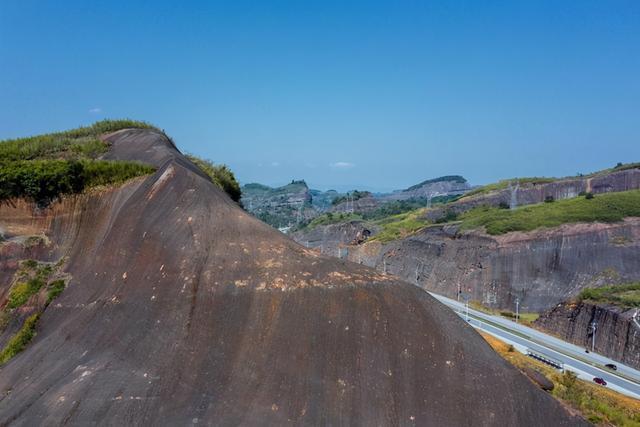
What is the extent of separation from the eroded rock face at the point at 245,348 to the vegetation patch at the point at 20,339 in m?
0.32

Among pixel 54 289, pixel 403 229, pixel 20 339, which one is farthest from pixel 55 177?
pixel 403 229

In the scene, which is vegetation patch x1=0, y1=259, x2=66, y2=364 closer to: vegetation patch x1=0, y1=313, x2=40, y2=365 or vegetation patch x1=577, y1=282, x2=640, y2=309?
vegetation patch x1=0, y1=313, x2=40, y2=365

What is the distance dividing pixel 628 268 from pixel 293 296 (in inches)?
2302

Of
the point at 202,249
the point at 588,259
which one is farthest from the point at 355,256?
the point at 202,249

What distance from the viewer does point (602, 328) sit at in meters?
43.8

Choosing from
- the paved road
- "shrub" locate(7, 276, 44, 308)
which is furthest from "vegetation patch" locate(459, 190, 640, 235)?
"shrub" locate(7, 276, 44, 308)

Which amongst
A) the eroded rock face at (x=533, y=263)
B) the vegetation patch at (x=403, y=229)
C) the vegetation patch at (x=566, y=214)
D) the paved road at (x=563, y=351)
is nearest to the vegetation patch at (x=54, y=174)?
the paved road at (x=563, y=351)

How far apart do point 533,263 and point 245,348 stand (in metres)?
59.6

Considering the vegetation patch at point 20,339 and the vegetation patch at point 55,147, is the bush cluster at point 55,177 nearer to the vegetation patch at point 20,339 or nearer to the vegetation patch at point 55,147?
the vegetation patch at point 55,147

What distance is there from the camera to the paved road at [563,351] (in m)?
34.6

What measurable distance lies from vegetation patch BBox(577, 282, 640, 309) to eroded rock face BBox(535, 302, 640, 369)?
734 mm

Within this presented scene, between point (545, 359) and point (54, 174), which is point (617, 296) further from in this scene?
point (54, 174)

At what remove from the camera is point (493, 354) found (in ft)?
34.9

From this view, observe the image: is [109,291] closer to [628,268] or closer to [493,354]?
[493,354]
